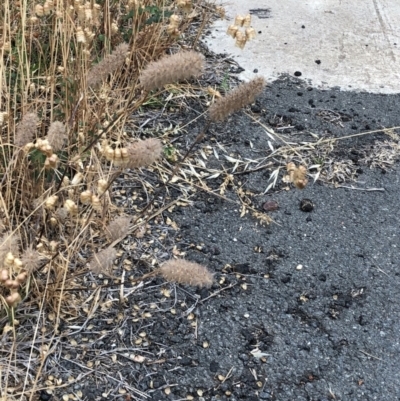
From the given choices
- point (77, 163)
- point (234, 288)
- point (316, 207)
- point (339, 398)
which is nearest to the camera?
point (339, 398)

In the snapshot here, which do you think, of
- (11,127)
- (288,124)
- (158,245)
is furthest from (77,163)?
(288,124)

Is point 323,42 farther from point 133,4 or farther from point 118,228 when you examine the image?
point 118,228

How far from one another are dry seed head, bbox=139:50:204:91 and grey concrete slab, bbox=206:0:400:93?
1.56 m

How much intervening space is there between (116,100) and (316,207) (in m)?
0.85

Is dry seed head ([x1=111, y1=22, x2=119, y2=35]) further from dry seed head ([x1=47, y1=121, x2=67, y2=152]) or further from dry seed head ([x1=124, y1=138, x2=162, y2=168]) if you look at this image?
dry seed head ([x1=124, y1=138, x2=162, y2=168])

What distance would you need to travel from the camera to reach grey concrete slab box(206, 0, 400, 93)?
9.98 ft

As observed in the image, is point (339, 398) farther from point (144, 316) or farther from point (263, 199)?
point (263, 199)

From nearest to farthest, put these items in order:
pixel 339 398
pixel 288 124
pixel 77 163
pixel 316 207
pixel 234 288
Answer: pixel 339 398 < pixel 77 163 < pixel 234 288 < pixel 316 207 < pixel 288 124

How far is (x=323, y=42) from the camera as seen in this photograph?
3.29m

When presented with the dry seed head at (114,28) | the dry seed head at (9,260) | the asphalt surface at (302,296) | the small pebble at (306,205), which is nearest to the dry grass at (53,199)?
the dry seed head at (9,260)

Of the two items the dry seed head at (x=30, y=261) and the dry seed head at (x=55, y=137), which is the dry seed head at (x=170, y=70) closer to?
the dry seed head at (x=55, y=137)

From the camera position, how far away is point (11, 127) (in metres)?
1.92

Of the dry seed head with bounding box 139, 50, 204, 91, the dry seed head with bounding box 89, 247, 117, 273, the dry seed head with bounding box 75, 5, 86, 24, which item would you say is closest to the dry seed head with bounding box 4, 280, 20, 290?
the dry seed head with bounding box 89, 247, 117, 273

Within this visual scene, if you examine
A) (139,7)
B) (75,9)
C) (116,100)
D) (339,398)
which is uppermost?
(75,9)
